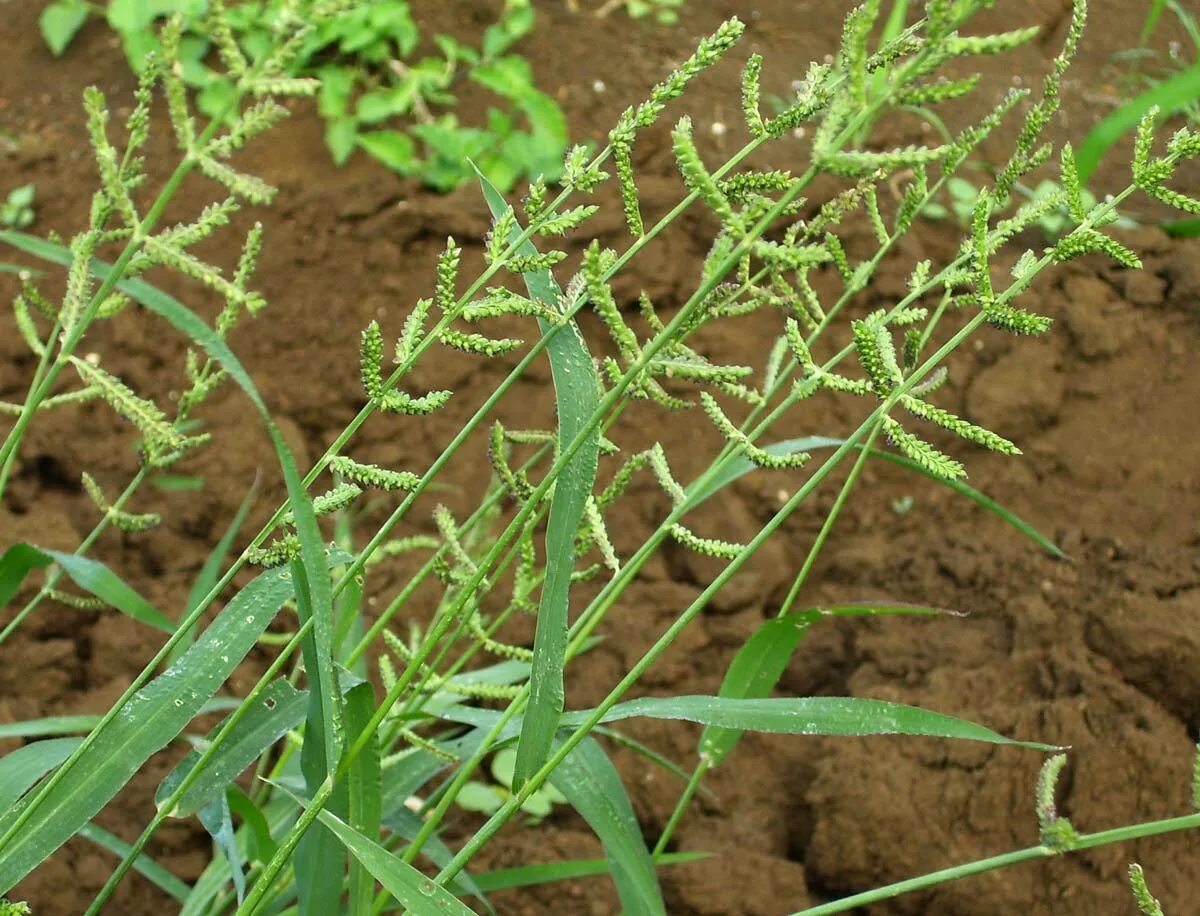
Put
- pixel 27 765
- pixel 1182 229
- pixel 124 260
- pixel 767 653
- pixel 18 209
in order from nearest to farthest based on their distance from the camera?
pixel 124 260 → pixel 27 765 → pixel 767 653 → pixel 1182 229 → pixel 18 209

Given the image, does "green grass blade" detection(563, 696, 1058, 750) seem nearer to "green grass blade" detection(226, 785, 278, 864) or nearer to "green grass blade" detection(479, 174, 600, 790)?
"green grass blade" detection(479, 174, 600, 790)

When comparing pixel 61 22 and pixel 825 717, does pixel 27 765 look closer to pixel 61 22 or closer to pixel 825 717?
pixel 825 717

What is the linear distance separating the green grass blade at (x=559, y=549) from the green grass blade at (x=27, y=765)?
15.2 inches

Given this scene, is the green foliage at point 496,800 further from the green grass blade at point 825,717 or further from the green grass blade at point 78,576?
the green grass blade at point 825,717

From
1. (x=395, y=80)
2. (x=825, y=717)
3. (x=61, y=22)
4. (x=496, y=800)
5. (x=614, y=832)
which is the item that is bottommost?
(x=496, y=800)

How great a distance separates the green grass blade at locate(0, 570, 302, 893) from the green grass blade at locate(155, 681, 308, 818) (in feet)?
0.18

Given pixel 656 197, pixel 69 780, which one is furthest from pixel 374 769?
pixel 656 197

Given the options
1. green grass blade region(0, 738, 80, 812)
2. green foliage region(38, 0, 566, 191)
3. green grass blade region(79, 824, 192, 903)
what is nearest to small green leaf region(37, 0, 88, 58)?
green foliage region(38, 0, 566, 191)

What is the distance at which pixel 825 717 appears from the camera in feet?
3.05

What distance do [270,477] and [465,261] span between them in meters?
0.58

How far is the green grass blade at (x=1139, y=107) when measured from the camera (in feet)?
5.47

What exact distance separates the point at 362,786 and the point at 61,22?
235 centimetres

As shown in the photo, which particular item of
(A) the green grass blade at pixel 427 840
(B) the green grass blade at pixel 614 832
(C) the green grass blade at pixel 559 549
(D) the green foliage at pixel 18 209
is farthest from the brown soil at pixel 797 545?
(C) the green grass blade at pixel 559 549

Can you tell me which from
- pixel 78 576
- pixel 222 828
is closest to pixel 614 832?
pixel 222 828
